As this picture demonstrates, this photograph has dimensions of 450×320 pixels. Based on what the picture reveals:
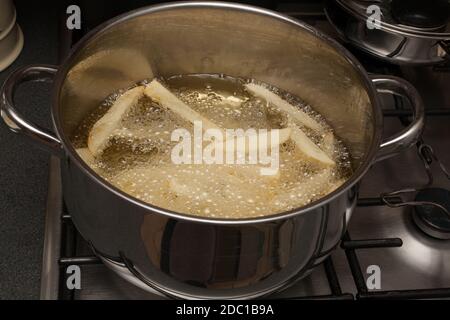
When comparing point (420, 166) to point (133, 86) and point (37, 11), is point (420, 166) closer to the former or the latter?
point (133, 86)

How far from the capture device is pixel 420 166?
2.58 feet

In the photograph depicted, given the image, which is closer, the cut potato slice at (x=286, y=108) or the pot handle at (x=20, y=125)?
the pot handle at (x=20, y=125)

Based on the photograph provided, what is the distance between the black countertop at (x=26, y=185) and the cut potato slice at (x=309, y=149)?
31 centimetres

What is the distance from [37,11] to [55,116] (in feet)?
1.61

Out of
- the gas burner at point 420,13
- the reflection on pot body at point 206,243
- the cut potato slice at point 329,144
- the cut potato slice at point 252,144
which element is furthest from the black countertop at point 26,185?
the gas burner at point 420,13

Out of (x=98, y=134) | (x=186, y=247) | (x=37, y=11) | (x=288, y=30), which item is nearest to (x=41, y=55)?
(x=37, y=11)

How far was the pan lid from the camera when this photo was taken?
792 millimetres

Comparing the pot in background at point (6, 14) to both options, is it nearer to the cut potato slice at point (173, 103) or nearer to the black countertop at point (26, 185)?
the black countertop at point (26, 185)

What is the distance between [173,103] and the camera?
0.73m

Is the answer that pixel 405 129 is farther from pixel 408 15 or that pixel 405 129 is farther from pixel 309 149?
pixel 408 15

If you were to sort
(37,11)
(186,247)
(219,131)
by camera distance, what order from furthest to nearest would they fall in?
(37,11) → (219,131) → (186,247)

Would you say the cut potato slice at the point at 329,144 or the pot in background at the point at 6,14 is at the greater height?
the pot in background at the point at 6,14

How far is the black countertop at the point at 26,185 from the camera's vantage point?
0.64 m

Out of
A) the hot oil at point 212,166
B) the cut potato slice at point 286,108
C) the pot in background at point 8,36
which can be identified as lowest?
the hot oil at point 212,166
